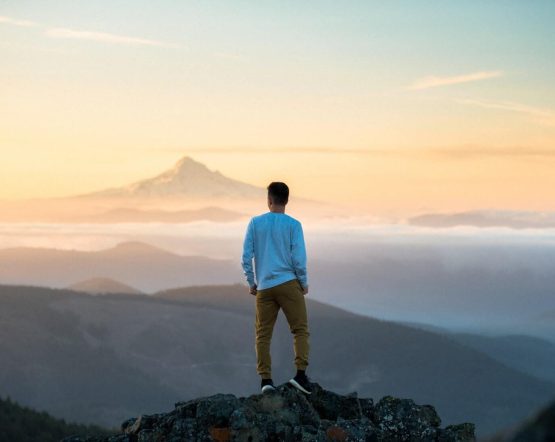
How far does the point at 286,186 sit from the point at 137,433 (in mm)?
4513

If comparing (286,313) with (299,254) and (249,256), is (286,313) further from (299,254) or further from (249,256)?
(249,256)

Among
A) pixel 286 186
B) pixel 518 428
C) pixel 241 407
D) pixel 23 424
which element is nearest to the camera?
pixel 518 428

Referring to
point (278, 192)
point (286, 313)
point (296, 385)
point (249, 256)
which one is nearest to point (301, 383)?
point (296, 385)

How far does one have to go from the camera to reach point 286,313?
16438 millimetres

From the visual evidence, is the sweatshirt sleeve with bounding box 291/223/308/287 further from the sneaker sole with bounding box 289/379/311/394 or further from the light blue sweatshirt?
the sneaker sole with bounding box 289/379/311/394

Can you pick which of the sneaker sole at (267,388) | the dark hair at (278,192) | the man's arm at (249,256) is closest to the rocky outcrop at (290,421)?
the sneaker sole at (267,388)

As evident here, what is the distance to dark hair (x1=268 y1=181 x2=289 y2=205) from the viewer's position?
15758mm

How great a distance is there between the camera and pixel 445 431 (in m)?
15.7

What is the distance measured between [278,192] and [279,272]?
136cm

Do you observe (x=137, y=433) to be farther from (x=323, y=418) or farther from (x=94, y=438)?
(x=323, y=418)

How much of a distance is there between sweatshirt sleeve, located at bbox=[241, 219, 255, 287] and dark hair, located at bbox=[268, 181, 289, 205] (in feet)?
2.06

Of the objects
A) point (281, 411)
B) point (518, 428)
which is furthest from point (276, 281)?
point (518, 428)

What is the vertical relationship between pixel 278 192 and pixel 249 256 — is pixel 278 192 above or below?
above

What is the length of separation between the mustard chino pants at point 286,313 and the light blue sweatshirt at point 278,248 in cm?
13
